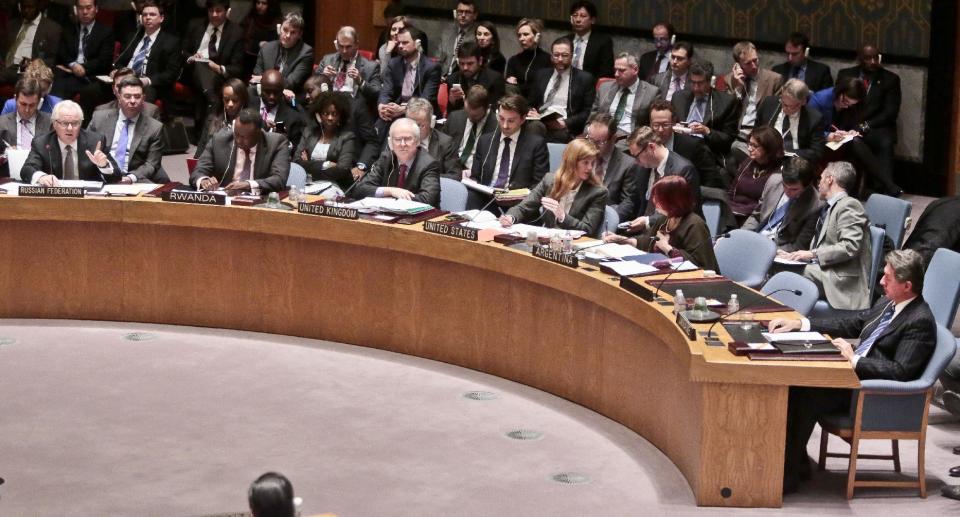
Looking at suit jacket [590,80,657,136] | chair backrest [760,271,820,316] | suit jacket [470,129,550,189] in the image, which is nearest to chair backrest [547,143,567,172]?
suit jacket [470,129,550,189]

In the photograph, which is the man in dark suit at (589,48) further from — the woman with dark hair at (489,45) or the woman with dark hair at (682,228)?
the woman with dark hair at (682,228)

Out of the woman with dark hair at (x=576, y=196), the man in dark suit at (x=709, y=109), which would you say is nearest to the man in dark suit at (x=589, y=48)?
the man in dark suit at (x=709, y=109)

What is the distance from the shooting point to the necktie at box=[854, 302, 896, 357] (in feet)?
19.8

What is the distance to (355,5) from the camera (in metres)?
14.5

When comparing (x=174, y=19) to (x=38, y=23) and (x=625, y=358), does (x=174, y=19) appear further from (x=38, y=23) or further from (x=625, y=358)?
(x=625, y=358)

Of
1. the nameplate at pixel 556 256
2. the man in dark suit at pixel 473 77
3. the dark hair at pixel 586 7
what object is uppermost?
the dark hair at pixel 586 7

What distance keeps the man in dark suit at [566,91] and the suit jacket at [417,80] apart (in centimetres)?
78

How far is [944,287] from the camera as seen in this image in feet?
22.1

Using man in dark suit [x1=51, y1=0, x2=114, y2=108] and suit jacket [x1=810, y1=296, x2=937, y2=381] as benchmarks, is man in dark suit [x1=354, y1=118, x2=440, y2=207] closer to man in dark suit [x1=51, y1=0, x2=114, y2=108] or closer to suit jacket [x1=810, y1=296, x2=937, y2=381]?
suit jacket [x1=810, y1=296, x2=937, y2=381]

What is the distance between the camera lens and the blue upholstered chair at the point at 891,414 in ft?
19.1

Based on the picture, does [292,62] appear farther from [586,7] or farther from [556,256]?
[556,256]

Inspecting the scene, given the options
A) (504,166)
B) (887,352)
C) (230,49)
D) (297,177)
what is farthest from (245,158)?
(230,49)

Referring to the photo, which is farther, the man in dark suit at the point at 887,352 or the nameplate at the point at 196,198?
the nameplate at the point at 196,198

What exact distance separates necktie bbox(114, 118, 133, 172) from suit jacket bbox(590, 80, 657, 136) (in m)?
3.40
